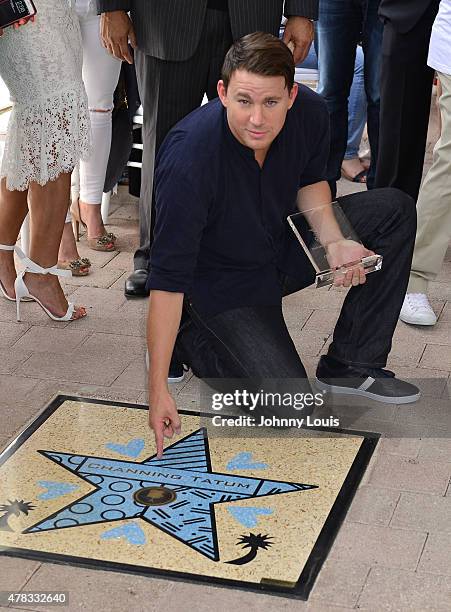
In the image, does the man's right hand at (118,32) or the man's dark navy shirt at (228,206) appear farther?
the man's right hand at (118,32)

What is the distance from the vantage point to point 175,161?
9.93 feet

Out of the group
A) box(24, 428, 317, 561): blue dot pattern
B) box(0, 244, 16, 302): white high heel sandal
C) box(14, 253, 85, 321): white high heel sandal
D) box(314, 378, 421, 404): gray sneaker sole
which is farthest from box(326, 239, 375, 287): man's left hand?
box(0, 244, 16, 302): white high heel sandal

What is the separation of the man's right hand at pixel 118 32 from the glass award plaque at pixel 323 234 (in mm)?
905

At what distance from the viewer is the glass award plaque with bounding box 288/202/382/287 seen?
10.3 feet

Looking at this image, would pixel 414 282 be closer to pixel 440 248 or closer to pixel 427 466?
pixel 440 248

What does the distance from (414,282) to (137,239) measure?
4.21 ft

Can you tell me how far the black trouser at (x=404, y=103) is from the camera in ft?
13.3

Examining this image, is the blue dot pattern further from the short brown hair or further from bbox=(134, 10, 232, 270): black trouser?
bbox=(134, 10, 232, 270): black trouser

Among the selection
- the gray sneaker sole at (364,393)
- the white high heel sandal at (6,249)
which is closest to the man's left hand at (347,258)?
the gray sneaker sole at (364,393)

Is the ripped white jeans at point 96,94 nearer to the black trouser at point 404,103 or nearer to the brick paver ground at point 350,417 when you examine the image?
the brick paver ground at point 350,417

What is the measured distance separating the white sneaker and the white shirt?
80 centimetres

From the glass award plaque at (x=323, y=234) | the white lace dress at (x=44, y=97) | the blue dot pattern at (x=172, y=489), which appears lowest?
the blue dot pattern at (x=172, y=489)

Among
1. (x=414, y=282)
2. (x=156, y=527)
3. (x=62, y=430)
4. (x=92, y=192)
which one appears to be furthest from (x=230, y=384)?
(x=92, y=192)

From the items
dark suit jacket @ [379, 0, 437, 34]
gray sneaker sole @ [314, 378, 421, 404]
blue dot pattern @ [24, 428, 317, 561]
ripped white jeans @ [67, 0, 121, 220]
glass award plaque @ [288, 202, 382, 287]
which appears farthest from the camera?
ripped white jeans @ [67, 0, 121, 220]
